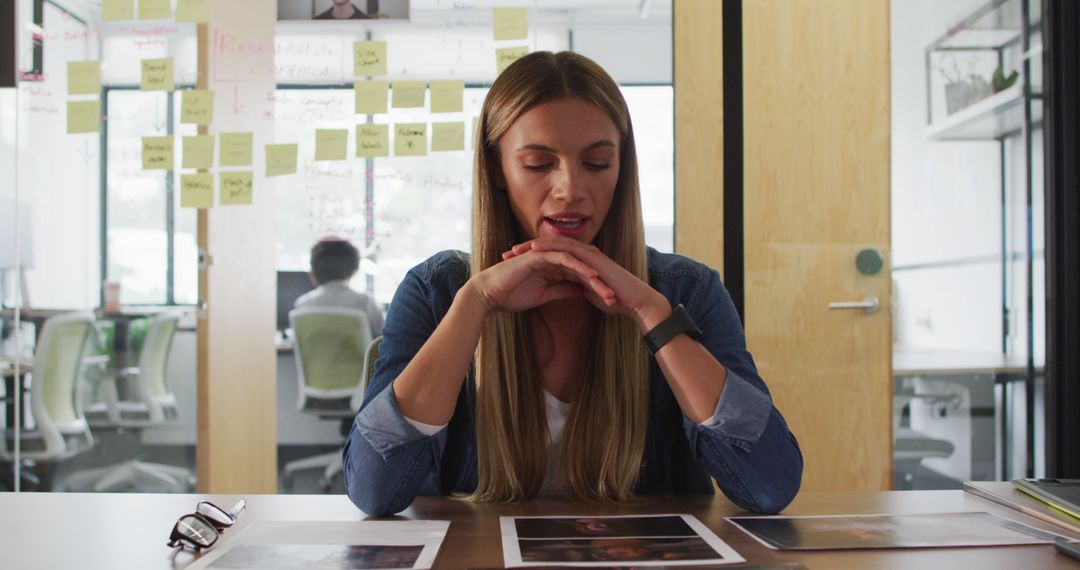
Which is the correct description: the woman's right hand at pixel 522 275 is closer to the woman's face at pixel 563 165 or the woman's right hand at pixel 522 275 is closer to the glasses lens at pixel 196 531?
the woman's face at pixel 563 165

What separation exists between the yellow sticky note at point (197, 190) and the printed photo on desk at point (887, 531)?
2344mm

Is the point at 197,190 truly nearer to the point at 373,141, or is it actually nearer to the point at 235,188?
the point at 235,188

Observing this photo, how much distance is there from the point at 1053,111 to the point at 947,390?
3.01 feet

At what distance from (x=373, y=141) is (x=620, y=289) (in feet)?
6.52

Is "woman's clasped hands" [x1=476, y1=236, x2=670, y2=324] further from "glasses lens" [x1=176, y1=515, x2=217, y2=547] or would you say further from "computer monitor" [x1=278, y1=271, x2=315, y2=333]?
"computer monitor" [x1=278, y1=271, x2=315, y2=333]

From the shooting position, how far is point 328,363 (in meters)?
3.78

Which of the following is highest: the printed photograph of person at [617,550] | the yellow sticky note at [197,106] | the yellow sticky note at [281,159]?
the yellow sticky note at [197,106]

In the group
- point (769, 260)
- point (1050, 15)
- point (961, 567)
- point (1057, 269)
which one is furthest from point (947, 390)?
point (961, 567)

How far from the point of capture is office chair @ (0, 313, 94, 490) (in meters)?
3.06

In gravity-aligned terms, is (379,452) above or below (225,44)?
below

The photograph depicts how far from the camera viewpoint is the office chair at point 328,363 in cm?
361

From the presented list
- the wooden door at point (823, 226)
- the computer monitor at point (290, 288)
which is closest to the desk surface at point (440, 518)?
the wooden door at point (823, 226)

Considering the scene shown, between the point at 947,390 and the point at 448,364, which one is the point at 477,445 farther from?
the point at 947,390

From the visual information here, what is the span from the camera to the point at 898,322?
2.68 metres
